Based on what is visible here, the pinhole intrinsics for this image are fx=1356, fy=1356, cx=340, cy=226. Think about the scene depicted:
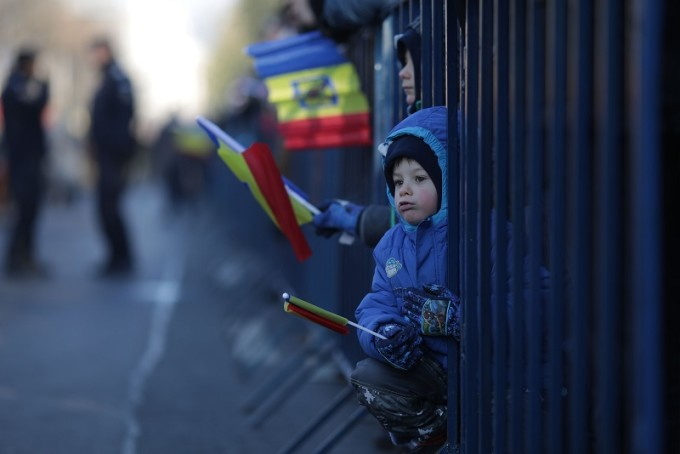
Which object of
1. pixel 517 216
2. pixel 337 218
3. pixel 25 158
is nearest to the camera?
pixel 517 216

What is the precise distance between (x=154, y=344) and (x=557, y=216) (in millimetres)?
6658

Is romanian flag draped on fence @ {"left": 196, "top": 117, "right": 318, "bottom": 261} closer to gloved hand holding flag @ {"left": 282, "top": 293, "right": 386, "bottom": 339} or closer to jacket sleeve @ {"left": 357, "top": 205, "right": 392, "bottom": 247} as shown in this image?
jacket sleeve @ {"left": 357, "top": 205, "right": 392, "bottom": 247}

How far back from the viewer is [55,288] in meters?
12.7

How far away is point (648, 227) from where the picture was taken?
88.8 inches

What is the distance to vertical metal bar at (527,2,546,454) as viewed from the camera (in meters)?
3.05

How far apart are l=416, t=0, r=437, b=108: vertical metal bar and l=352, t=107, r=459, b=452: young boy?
11.7 inches

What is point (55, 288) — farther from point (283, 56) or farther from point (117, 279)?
point (283, 56)

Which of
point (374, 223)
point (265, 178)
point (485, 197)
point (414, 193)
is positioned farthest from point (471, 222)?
point (265, 178)

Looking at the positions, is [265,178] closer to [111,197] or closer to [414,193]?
[414,193]

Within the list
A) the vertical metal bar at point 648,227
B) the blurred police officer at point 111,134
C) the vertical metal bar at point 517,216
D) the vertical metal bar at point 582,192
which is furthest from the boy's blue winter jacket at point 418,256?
the blurred police officer at point 111,134

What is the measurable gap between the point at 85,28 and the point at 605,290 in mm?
77942

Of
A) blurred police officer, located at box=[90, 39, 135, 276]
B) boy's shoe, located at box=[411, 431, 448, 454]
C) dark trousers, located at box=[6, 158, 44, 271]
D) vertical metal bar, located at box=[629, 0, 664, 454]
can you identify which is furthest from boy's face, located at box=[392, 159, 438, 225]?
dark trousers, located at box=[6, 158, 44, 271]

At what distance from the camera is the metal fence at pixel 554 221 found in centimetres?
229

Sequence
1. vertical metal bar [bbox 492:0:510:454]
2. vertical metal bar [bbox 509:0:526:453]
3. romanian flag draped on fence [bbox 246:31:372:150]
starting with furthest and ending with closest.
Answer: romanian flag draped on fence [bbox 246:31:372:150], vertical metal bar [bbox 492:0:510:454], vertical metal bar [bbox 509:0:526:453]
